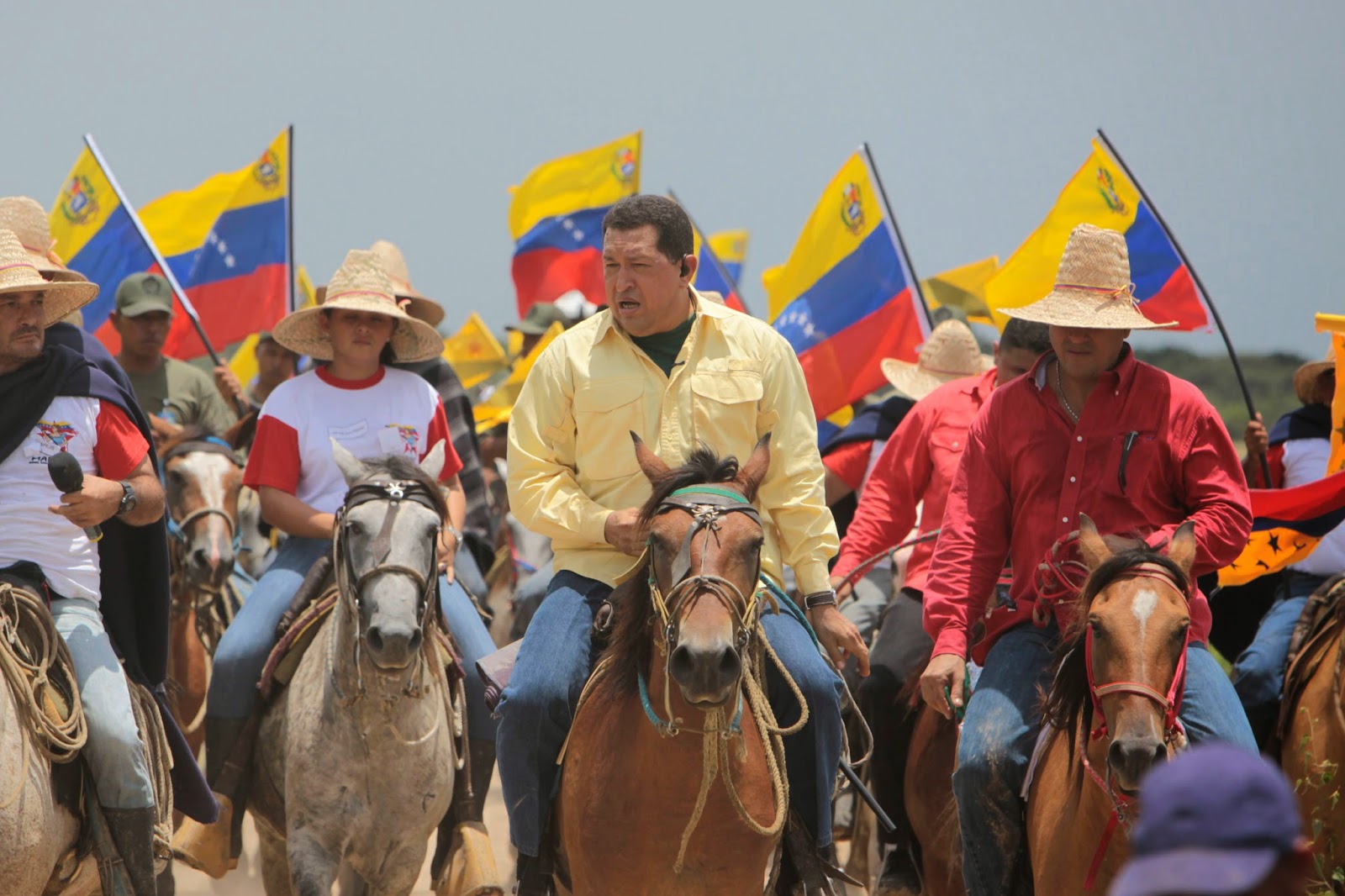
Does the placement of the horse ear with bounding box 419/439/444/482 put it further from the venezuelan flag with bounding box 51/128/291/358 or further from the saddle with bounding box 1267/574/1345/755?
the venezuelan flag with bounding box 51/128/291/358

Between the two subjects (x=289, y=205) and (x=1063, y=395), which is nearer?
(x=1063, y=395)

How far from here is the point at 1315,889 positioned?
6.03 meters

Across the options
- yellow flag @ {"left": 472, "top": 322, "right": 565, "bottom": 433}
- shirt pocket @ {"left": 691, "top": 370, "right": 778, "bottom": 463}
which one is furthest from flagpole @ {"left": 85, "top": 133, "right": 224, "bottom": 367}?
shirt pocket @ {"left": 691, "top": 370, "right": 778, "bottom": 463}

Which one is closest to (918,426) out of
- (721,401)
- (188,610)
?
(721,401)

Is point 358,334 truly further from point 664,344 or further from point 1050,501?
point 1050,501

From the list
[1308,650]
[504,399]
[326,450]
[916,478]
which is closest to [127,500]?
[326,450]

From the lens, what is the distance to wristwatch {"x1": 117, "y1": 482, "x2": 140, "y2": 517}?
608 centimetres

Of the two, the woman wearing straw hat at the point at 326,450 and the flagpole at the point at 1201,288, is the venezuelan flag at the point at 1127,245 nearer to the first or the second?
the flagpole at the point at 1201,288

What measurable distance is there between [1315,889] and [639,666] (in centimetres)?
283

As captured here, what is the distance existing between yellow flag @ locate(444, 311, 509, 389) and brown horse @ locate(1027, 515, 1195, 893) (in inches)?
657

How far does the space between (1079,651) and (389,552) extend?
2.74 meters

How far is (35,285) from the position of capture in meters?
5.98

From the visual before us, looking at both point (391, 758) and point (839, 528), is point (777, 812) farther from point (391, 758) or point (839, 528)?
point (839, 528)

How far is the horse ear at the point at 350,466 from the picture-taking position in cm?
684
